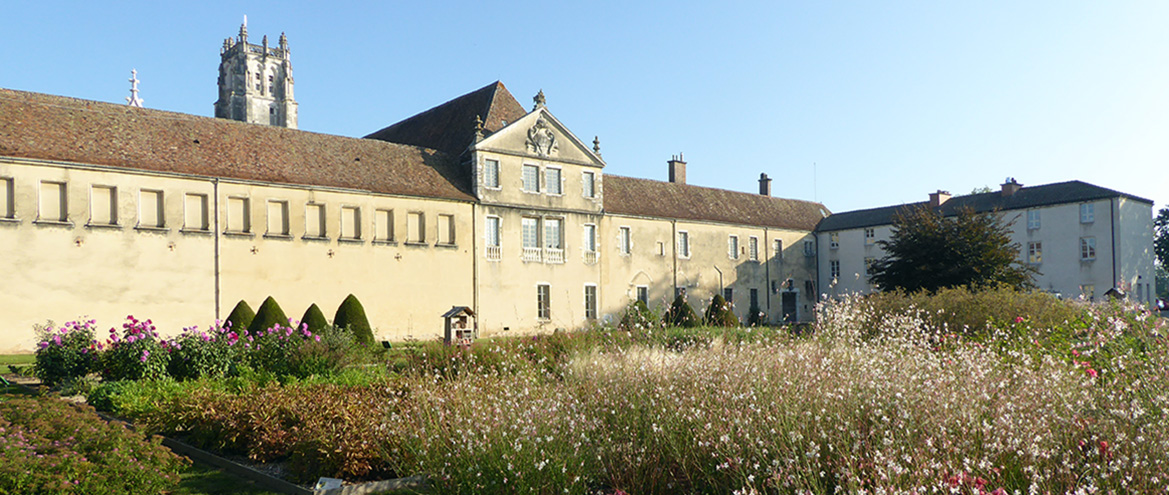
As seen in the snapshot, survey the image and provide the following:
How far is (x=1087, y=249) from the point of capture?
123ft

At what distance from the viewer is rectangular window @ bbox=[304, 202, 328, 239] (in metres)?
27.3

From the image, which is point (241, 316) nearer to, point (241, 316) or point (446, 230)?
point (241, 316)

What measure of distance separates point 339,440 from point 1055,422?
630cm

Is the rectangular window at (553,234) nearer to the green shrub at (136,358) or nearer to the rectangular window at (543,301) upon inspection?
the rectangular window at (543,301)

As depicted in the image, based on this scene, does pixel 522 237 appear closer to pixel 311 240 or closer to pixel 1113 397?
pixel 311 240

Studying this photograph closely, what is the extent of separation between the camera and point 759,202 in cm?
4581

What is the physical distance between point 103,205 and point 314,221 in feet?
20.4

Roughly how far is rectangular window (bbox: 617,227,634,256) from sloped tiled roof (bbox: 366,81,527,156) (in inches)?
267

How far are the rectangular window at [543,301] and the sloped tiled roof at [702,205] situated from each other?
490 cm

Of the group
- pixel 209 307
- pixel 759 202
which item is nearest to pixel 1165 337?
pixel 209 307

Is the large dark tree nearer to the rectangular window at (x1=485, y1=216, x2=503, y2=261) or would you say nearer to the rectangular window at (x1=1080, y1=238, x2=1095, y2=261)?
the rectangular window at (x1=1080, y1=238, x2=1095, y2=261)

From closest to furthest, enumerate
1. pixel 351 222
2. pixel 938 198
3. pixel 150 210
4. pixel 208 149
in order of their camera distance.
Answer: pixel 150 210
pixel 208 149
pixel 351 222
pixel 938 198

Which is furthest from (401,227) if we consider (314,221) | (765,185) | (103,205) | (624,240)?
(765,185)

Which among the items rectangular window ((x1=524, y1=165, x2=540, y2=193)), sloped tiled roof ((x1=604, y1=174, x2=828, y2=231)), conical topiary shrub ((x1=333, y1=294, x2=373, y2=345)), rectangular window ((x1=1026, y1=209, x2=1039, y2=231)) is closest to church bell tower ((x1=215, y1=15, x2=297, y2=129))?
sloped tiled roof ((x1=604, y1=174, x2=828, y2=231))
